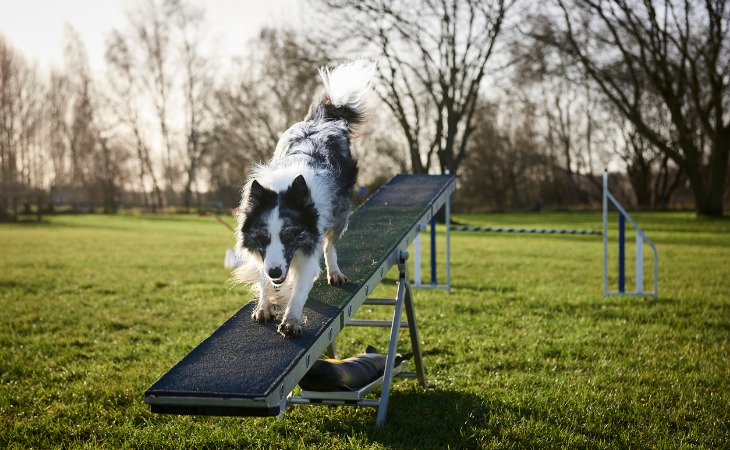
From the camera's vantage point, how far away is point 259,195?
4.52 metres

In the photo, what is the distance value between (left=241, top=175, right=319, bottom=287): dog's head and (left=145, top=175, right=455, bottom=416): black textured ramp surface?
0.42m

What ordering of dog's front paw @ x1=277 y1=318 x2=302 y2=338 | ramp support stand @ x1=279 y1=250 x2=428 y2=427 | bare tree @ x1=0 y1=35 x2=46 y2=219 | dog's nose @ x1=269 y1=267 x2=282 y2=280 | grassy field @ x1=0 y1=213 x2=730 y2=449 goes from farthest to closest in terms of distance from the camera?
bare tree @ x1=0 y1=35 x2=46 y2=219, ramp support stand @ x1=279 y1=250 x2=428 y2=427, grassy field @ x1=0 y1=213 x2=730 y2=449, dog's front paw @ x1=277 y1=318 x2=302 y2=338, dog's nose @ x1=269 y1=267 x2=282 y2=280

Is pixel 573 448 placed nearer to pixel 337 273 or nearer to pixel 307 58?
pixel 337 273

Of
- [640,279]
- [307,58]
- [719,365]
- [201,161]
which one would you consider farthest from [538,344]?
[201,161]

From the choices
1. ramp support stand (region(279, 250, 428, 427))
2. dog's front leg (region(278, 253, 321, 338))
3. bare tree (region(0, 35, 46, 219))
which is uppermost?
bare tree (region(0, 35, 46, 219))

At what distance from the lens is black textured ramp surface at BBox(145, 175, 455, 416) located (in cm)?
368

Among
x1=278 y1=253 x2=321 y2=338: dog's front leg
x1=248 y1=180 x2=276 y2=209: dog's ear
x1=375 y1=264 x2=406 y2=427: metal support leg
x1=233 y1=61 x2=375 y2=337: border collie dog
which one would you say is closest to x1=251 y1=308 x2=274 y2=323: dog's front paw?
x1=233 y1=61 x2=375 y2=337: border collie dog

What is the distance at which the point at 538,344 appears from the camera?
739 centimetres

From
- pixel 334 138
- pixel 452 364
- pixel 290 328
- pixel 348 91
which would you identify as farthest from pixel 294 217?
pixel 452 364

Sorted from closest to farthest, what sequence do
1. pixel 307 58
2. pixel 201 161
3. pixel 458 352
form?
pixel 458 352
pixel 307 58
pixel 201 161

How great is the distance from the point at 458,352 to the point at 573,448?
264 cm

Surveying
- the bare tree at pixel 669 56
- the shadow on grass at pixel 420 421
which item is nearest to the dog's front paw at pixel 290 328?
the shadow on grass at pixel 420 421

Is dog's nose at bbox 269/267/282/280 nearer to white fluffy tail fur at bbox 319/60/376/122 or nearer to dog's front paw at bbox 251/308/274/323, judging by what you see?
dog's front paw at bbox 251/308/274/323

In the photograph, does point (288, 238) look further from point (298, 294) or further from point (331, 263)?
point (331, 263)
